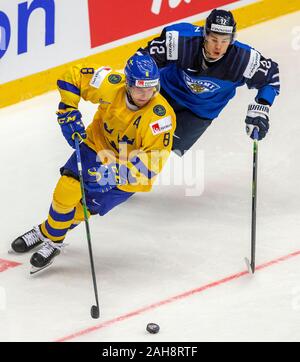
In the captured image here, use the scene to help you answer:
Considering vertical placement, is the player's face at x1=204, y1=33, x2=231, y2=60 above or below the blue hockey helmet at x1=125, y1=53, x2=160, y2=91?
below

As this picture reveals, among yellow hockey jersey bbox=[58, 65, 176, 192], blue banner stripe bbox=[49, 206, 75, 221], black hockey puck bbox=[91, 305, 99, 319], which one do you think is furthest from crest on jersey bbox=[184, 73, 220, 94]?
black hockey puck bbox=[91, 305, 99, 319]

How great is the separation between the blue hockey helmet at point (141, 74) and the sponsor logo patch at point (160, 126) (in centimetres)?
18

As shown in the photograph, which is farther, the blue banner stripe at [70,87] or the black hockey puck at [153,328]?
the blue banner stripe at [70,87]

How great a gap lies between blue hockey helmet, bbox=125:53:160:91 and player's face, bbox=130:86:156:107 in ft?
0.09

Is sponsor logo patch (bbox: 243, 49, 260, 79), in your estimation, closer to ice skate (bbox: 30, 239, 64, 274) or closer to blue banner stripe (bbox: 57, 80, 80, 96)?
blue banner stripe (bbox: 57, 80, 80, 96)

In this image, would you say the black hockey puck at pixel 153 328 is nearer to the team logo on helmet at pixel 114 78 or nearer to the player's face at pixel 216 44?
the team logo on helmet at pixel 114 78

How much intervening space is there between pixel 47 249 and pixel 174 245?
712mm

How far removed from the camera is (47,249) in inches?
198

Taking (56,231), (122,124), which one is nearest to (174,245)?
(56,231)

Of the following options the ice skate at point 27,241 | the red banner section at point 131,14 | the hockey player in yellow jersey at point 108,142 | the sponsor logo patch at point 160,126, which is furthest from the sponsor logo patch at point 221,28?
the red banner section at point 131,14

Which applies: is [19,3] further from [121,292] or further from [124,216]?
[121,292]

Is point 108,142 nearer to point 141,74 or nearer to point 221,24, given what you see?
point 141,74

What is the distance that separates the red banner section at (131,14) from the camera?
23.8 feet

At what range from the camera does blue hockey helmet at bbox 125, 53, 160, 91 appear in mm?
4691
